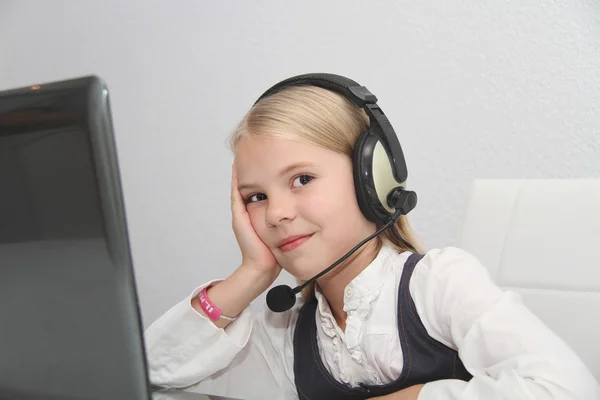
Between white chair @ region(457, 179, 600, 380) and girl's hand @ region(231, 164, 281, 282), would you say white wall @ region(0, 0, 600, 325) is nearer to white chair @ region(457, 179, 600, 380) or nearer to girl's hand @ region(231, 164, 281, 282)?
white chair @ region(457, 179, 600, 380)

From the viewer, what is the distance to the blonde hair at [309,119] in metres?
0.81

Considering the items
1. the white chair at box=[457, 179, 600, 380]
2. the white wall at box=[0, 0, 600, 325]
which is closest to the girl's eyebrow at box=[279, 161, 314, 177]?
the white chair at box=[457, 179, 600, 380]

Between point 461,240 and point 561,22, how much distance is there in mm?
537

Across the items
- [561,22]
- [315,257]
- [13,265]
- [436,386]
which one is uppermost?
[561,22]

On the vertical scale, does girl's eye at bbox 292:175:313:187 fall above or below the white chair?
above

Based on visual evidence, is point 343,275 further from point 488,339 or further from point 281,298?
point 488,339

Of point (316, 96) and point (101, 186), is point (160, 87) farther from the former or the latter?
point (101, 186)

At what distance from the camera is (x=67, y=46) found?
5.98ft

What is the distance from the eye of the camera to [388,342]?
0.79 meters

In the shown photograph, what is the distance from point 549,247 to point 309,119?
0.42m

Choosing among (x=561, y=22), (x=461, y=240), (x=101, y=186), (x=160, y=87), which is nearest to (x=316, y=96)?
(x=461, y=240)

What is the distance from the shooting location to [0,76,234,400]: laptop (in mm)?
367

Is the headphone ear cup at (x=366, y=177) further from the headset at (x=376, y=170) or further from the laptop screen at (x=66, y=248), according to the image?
the laptop screen at (x=66, y=248)

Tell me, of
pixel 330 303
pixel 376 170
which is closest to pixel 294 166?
pixel 376 170
